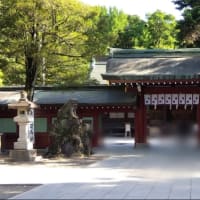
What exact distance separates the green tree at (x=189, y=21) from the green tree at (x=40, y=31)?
6781mm

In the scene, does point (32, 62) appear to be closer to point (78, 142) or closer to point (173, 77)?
point (78, 142)

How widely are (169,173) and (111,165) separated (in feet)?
13.1

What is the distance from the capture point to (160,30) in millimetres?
54375

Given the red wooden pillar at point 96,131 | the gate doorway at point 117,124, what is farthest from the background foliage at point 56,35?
the gate doorway at point 117,124

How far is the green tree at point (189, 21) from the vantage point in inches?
1125

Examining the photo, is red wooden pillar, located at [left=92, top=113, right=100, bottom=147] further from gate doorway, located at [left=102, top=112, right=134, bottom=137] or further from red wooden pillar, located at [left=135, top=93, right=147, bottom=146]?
red wooden pillar, located at [left=135, top=93, right=147, bottom=146]

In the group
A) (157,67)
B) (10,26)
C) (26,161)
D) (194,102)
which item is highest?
(10,26)

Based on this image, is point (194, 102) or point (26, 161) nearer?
point (26, 161)

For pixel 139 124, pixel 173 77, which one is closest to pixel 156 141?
pixel 139 124

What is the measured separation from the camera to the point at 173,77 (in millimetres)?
24953

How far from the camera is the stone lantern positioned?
21344 millimetres

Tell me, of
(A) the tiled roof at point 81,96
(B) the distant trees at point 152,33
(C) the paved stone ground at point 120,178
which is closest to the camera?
(C) the paved stone ground at point 120,178

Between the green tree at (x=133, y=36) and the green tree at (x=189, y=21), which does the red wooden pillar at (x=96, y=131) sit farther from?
the green tree at (x=133, y=36)

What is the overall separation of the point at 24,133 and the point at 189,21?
12.6m
